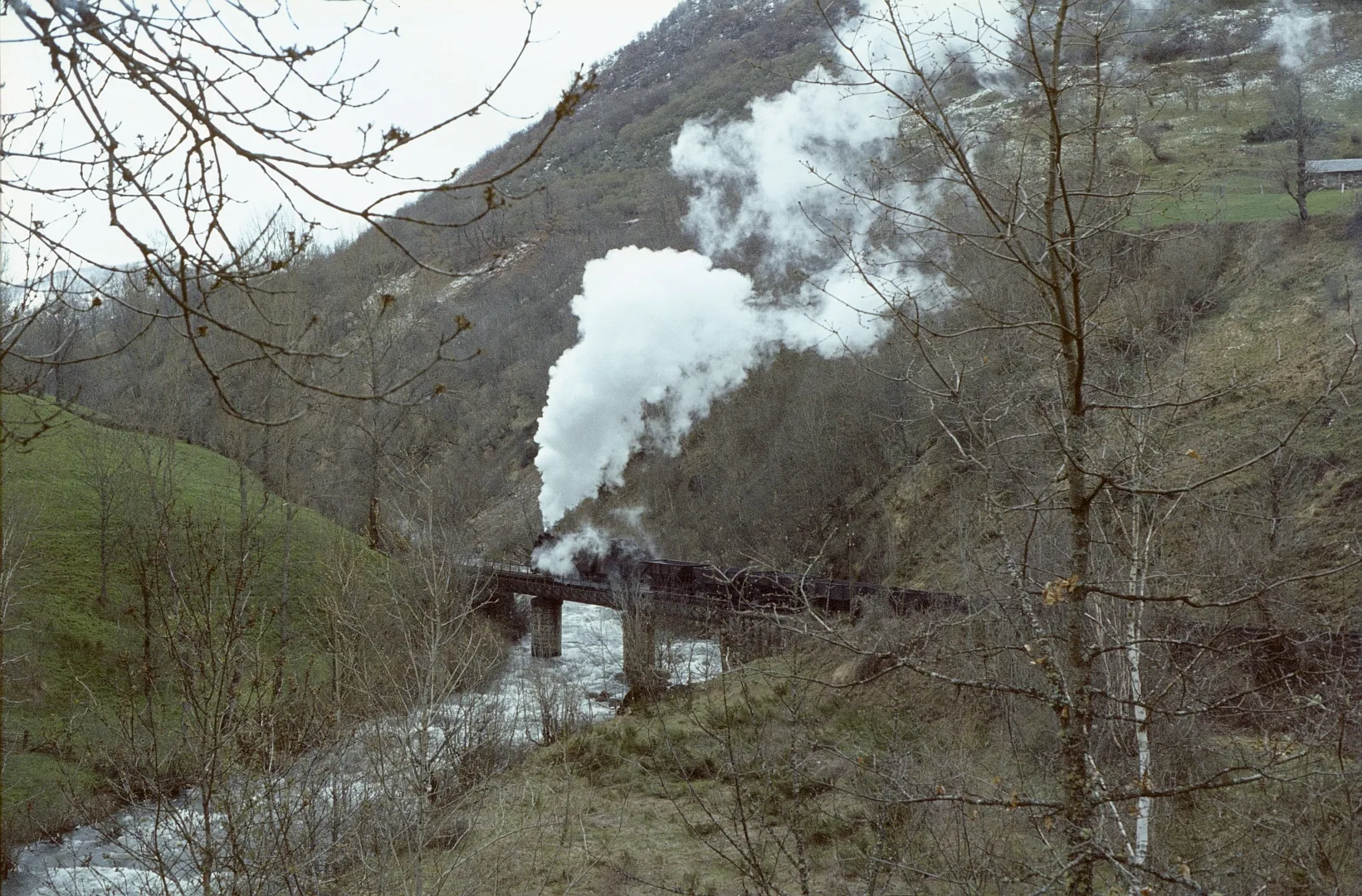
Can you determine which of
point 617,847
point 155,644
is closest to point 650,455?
point 155,644

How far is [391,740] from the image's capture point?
10438 millimetres

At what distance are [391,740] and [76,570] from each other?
14638mm

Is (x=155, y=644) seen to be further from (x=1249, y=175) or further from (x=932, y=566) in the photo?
(x=1249, y=175)

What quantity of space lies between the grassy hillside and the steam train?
6544 millimetres

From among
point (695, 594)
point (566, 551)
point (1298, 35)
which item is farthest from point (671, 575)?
point (1298, 35)

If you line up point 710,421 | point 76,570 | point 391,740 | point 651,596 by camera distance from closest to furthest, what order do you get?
point 391,740 < point 76,570 < point 651,596 < point 710,421

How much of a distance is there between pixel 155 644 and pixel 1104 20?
20.0 m

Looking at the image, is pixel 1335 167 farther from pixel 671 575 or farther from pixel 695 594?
pixel 671 575

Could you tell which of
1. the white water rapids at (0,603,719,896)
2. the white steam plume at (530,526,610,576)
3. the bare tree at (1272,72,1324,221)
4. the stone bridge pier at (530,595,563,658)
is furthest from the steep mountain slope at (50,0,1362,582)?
the white water rapids at (0,603,719,896)

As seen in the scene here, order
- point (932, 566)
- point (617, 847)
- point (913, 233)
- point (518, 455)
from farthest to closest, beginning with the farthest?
point (518, 455) → point (932, 566) → point (617, 847) → point (913, 233)

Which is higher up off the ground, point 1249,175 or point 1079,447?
point 1249,175

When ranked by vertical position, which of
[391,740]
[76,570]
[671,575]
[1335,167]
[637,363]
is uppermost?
[1335,167]

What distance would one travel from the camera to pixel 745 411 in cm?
3350

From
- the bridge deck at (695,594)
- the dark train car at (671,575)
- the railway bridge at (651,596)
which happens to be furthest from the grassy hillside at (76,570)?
the dark train car at (671,575)
